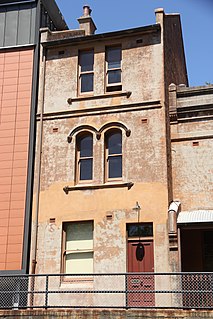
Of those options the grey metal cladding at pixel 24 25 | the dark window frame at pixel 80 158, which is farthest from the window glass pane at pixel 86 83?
the grey metal cladding at pixel 24 25

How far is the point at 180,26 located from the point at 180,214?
36.8ft

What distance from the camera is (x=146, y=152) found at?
20.2 m

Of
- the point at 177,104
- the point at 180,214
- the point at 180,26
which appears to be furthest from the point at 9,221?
the point at 180,26

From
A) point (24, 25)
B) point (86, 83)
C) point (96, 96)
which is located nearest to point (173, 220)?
point (96, 96)

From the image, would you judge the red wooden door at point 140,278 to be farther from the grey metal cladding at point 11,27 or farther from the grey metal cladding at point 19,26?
the grey metal cladding at point 11,27

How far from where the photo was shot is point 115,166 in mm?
20828

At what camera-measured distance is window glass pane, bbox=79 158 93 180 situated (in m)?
21.0

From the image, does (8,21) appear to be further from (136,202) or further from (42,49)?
(136,202)

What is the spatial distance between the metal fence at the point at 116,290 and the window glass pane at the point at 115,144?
5.16 meters

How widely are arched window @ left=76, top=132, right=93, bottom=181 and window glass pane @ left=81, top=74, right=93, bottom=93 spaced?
6.97 feet

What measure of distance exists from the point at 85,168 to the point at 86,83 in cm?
388

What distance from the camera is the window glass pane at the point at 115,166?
20.7m

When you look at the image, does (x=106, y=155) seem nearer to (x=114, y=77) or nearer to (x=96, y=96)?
(x=96, y=96)

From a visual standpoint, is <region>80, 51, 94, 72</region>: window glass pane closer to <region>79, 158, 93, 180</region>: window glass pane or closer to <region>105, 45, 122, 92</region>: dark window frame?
<region>105, 45, 122, 92</region>: dark window frame
